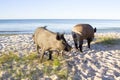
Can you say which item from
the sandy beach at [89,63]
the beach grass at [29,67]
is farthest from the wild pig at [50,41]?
the sandy beach at [89,63]

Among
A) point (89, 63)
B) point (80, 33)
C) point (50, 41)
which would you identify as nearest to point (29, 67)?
point (50, 41)

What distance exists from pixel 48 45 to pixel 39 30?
141 cm

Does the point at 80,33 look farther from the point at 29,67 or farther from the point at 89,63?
the point at 29,67

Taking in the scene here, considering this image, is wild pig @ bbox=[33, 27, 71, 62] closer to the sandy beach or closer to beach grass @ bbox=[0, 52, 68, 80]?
beach grass @ bbox=[0, 52, 68, 80]

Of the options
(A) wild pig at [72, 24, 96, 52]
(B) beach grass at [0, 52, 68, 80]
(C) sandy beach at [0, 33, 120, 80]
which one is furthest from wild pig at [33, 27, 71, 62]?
(A) wild pig at [72, 24, 96, 52]

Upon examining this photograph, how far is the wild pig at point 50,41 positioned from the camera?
384 inches

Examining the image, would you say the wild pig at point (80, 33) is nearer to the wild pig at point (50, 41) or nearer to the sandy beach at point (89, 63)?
the sandy beach at point (89, 63)

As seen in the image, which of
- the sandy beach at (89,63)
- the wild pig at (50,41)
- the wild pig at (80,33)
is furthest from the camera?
the wild pig at (80,33)

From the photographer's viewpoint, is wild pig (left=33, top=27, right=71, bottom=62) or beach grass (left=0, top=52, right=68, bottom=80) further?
wild pig (left=33, top=27, right=71, bottom=62)

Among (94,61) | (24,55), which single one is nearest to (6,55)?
(24,55)

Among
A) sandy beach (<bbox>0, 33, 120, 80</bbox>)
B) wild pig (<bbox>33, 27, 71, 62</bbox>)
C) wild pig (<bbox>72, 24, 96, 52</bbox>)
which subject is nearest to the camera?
sandy beach (<bbox>0, 33, 120, 80</bbox>)

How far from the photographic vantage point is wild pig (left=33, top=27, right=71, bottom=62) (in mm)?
9742

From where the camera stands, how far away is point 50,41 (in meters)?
10.3

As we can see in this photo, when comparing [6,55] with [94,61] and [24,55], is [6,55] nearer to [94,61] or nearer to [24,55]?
[24,55]
